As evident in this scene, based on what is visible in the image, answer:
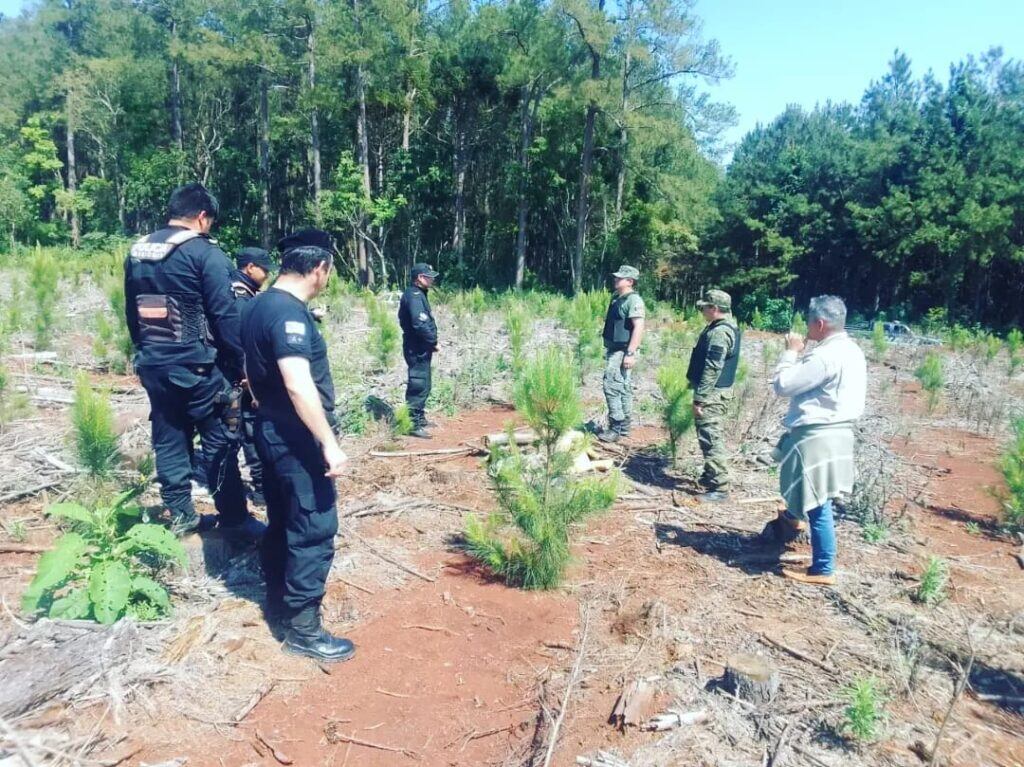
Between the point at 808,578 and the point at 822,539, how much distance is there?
0.25 metres

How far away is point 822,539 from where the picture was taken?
12.9 feet

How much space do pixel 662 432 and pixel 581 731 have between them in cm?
474

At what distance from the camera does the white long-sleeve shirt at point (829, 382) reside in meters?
3.72

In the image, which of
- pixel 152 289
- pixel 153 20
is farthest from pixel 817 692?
pixel 153 20

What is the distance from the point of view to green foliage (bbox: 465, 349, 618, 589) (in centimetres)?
374

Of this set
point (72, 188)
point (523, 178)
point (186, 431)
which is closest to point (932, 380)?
point (186, 431)

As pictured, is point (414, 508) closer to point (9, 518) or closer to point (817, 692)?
point (9, 518)

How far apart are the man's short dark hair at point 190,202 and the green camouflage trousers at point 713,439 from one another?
12.0 feet

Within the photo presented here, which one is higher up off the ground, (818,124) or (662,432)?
(818,124)

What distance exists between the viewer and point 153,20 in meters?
28.8

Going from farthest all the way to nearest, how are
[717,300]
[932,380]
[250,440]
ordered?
[932,380] → [717,300] → [250,440]

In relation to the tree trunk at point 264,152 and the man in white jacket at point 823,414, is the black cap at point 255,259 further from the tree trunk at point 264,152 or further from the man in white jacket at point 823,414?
the tree trunk at point 264,152

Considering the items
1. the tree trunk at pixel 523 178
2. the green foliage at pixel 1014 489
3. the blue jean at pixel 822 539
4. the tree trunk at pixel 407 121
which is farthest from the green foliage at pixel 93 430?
the tree trunk at pixel 407 121

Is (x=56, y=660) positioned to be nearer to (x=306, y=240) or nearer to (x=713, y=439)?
(x=306, y=240)
